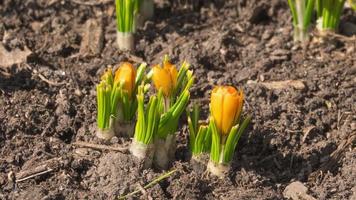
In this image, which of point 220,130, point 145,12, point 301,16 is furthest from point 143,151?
point 301,16

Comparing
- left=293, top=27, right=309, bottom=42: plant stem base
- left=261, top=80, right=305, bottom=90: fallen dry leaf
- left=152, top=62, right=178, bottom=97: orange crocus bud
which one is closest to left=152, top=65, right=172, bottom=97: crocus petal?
left=152, top=62, right=178, bottom=97: orange crocus bud

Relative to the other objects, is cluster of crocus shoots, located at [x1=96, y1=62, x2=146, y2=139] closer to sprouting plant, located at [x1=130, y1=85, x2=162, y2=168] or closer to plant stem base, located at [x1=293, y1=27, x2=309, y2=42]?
sprouting plant, located at [x1=130, y1=85, x2=162, y2=168]

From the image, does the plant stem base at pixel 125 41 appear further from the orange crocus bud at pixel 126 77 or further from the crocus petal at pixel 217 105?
the crocus petal at pixel 217 105

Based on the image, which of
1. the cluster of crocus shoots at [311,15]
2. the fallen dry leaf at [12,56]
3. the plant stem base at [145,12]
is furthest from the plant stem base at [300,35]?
the fallen dry leaf at [12,56]

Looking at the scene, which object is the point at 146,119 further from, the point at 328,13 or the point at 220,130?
the point at 328,13

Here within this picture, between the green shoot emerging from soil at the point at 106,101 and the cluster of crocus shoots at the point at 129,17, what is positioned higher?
the cluster of crocus shoots at the point at 129,17
